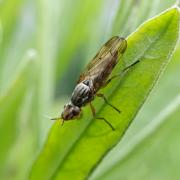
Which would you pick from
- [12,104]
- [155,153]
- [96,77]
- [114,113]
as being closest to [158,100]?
[155,153]

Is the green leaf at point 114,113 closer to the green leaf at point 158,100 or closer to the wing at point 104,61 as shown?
the wing at point 104,61

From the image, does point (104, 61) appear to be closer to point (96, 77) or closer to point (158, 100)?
point (96, 77)

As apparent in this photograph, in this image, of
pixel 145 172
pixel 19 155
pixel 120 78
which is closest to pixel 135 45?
pixel 120 78

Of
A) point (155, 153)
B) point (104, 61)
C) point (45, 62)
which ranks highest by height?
point (104, 61)

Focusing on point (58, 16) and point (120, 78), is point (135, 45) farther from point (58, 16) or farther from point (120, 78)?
point (58, 16)

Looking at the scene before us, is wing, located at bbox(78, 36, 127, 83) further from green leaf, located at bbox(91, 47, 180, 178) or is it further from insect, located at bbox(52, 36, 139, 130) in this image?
green leaf, located at bbox(91, 47, 180, 178)

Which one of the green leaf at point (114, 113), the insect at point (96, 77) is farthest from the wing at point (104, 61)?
the green leaf at point (114, 113)
